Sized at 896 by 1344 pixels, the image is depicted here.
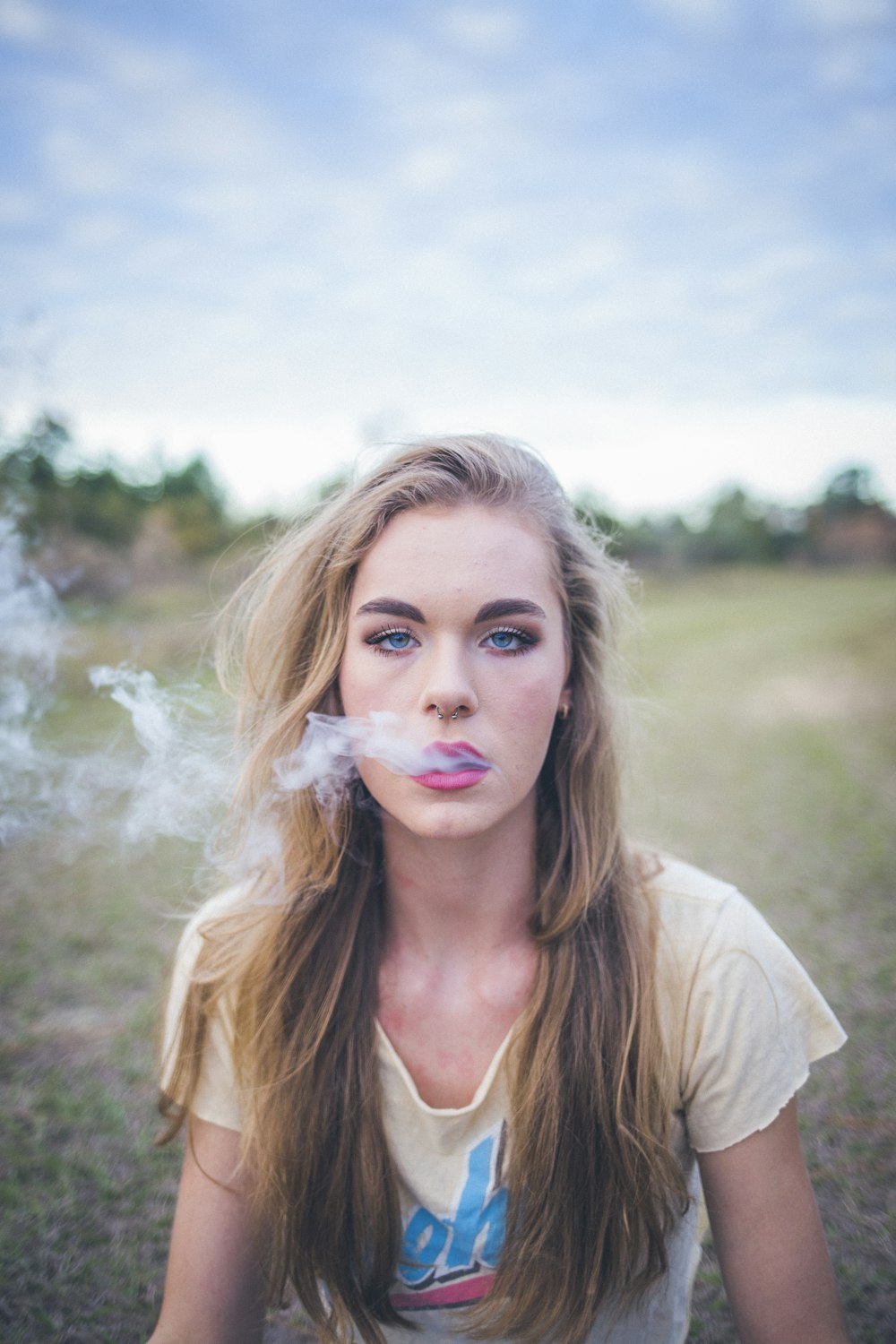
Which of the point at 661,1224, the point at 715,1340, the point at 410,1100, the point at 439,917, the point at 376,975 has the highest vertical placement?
the point at 439,917

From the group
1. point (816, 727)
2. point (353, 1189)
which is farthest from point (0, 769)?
point (816, 727)

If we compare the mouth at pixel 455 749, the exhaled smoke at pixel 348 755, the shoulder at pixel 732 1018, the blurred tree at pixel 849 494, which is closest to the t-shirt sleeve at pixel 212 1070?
the exhaled smoke at pixel 348 755

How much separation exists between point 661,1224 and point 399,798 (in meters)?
1.00

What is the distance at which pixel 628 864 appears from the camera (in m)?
1.84

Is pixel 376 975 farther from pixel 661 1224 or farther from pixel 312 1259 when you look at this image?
pixel 661 1224

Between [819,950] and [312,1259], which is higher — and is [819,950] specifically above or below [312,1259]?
below

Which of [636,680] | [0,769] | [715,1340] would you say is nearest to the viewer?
[715,1340]

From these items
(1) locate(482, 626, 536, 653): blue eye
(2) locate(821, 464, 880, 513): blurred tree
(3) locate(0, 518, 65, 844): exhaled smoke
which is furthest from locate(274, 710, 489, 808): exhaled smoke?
(2) locate(821, 464, 880, 513): blurred tree

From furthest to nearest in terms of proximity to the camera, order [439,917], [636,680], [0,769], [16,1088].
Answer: [16,1088], [0,769], [636,680], [439,917]

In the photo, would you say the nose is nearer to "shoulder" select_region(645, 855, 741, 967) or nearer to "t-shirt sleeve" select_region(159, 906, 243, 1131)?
"shoulder" select_region(645, 855, 741, 967)

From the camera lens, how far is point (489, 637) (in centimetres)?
164

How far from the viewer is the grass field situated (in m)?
2.22

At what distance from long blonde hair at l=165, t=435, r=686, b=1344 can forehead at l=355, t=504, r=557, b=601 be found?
1.4 inches

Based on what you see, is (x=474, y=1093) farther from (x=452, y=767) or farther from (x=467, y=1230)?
(x=452, y=767)
